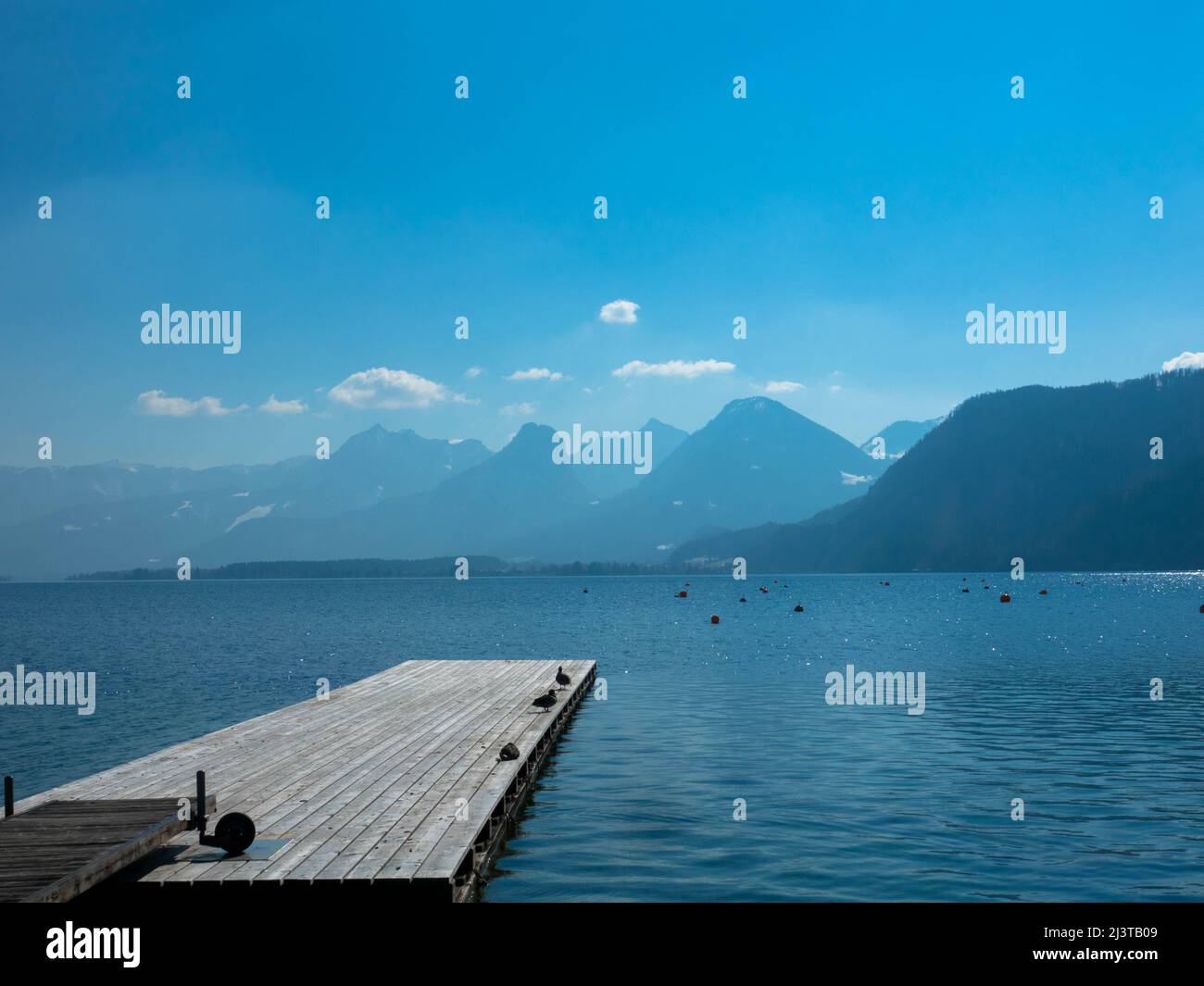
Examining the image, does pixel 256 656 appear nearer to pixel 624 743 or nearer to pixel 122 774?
pixel 624 743

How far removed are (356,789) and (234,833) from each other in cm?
526

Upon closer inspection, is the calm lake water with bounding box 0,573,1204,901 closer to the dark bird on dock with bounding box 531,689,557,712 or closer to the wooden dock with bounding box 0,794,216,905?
the dark bird on dock with bounding box 531,689,557,712

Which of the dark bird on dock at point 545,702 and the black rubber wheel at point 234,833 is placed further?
the dark bird on dock at point 545,702

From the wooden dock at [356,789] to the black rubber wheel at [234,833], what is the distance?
189 millimetres

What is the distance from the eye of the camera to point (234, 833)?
14.7 m

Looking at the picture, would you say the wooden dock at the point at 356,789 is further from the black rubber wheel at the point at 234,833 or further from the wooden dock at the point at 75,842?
the wooden dock at the point at 75,842

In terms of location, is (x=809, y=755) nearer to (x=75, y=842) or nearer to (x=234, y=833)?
(x=234, y=833)

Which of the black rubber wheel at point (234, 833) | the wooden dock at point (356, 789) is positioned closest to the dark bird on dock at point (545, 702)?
the wooden dock at point (356, 789)

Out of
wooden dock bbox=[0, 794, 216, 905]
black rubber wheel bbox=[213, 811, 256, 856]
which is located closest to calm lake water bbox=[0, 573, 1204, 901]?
black rubber wheel bbox=[213, 811, 256, 856]

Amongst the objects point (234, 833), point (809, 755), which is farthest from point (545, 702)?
point (234, 833)

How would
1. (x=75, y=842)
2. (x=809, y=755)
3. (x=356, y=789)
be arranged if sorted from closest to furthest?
(x=75, y=842)
(x=356, y=789)
(x=809, y=755)

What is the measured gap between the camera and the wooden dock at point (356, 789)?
46.1 feet
